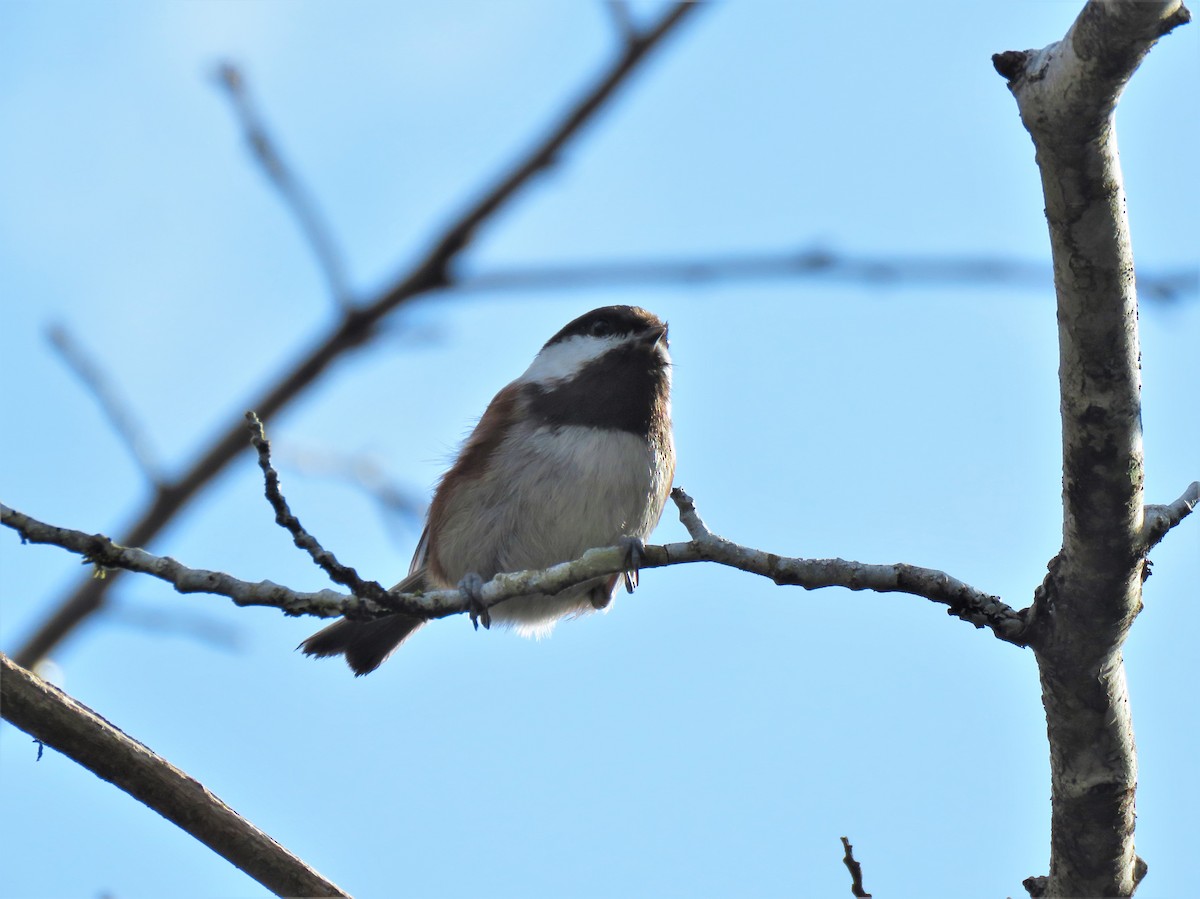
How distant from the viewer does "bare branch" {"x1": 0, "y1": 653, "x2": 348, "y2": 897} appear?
2908mm

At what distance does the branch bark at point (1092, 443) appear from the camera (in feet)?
8.00

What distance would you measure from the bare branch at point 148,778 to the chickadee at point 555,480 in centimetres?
175

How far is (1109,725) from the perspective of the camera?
307cm

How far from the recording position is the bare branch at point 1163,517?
9.77ft

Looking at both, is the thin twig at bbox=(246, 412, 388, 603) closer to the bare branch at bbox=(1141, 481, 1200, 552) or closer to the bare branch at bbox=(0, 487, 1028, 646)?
the bare branch at bbox=(0, 487, 1028, 646)

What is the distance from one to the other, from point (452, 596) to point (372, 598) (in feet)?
1.05

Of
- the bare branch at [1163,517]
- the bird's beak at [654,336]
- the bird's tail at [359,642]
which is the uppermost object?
the bird's beak at [654,336]

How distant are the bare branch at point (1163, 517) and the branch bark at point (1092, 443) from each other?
5 centimetres

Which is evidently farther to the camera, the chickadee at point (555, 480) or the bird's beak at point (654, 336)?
the bird's beak at point (654, 336)

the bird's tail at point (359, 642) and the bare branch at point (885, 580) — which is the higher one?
the bird's tail at point (359, 642)

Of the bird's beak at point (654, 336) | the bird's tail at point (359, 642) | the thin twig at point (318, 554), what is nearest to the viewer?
the thin twig at point (318, 554)

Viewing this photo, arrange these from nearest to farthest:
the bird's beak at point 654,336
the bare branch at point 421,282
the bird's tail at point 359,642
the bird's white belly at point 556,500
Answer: the bare branch at point 421,282 < the bird's white belly at point 556,500 < the bird's beak at point 654,336 < the bird's tail at point 359,642

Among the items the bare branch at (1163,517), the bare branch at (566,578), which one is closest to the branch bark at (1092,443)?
the bare branch at (1163,517)

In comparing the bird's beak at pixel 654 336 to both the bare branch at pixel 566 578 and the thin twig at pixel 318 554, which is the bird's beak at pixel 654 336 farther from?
the thin twig at pixel 318 554
